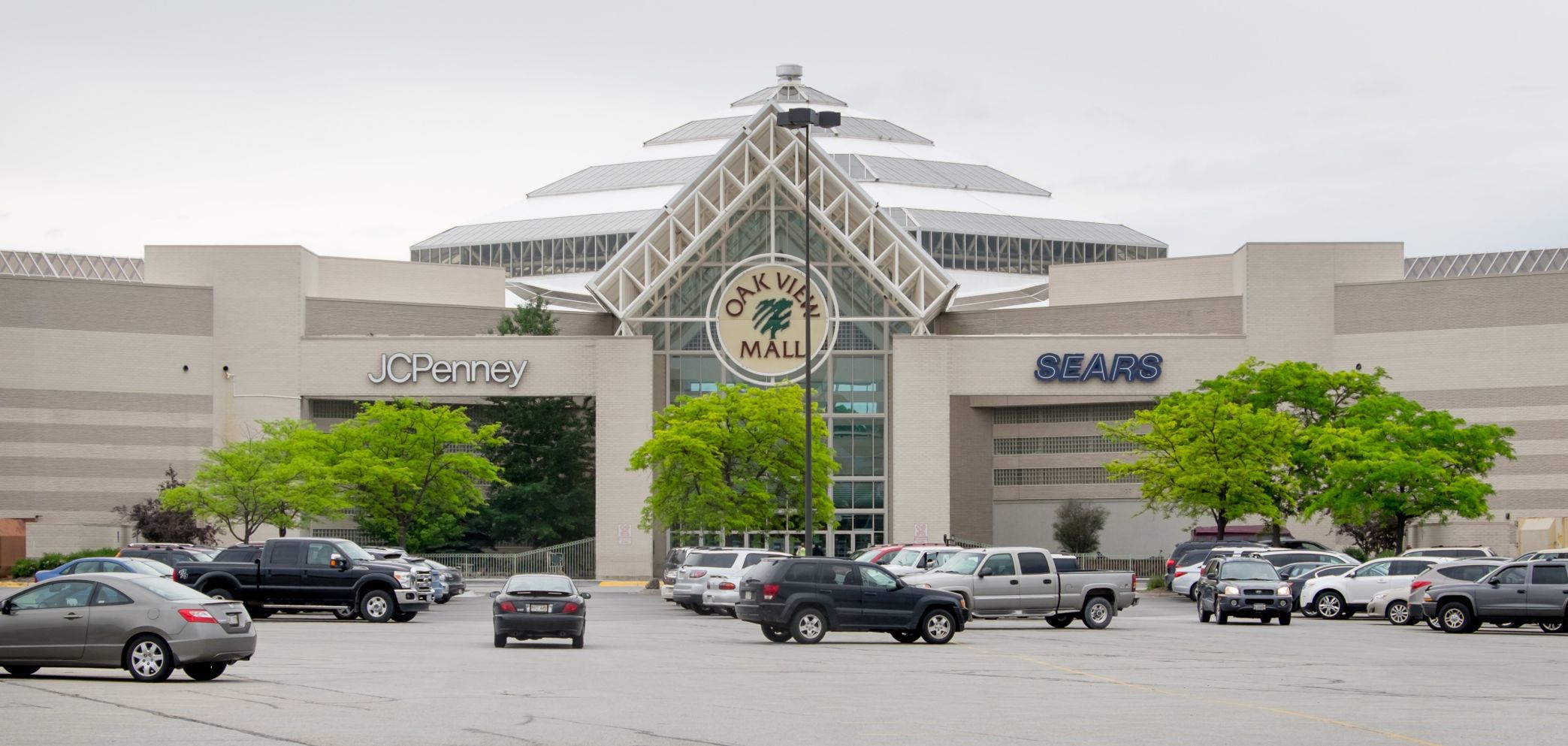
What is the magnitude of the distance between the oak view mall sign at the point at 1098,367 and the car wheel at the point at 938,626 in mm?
39647

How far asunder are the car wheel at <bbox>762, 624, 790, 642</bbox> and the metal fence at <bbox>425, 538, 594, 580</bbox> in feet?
121

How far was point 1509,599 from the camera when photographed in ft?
118

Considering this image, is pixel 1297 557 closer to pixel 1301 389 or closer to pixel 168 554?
pixel 1301 389

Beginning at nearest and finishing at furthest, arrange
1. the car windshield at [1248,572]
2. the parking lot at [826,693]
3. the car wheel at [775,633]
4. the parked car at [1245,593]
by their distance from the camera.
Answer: the parking lot at [826,693] → the car wheel at [775,633] → the parked car at [1245,593] → the car windshield at [1248,572]

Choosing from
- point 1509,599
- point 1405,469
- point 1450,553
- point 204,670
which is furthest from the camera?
point 1405,469

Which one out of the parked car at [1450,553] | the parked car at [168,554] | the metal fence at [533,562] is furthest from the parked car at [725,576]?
the metal fence at [533,562]

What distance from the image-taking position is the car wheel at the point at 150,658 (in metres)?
21.5

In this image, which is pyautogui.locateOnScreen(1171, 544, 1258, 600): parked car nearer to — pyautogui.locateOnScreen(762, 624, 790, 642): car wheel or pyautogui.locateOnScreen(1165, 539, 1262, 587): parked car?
pyautogui.locateOnScreen(1165, 539, 1262, 587): parked car

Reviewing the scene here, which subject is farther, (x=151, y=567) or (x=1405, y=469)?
(x=1405, y=469)

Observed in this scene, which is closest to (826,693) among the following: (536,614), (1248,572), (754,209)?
(536,614)

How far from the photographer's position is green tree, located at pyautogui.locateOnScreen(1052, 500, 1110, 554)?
7488 cm

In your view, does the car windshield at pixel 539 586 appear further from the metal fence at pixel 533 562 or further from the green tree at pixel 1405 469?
the metal fence at pixel 533 562

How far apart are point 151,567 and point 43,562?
2282 centimetres

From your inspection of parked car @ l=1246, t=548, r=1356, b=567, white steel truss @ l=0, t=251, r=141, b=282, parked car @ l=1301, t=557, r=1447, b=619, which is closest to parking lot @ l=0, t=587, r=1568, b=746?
parked car @ l=1301, t=557, r=1447, b=619
